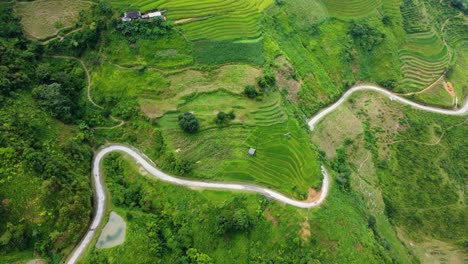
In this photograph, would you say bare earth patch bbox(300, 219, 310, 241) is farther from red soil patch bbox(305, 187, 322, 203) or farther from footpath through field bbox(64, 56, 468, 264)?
red soil patch bbox(305, 187, 322, 203)

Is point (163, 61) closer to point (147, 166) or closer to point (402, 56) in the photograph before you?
point (147, 166)

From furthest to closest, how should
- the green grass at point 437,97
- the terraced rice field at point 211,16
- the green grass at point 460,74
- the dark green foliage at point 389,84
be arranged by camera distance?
the green grass at point 460,74
the dark green foliage at point 389,84
the green grass at point 437,97
the terraced rice field at point 211,16

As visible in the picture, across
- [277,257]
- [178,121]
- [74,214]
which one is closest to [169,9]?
[178,121]

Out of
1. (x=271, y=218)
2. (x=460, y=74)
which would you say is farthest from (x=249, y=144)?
(x=460, y=74)

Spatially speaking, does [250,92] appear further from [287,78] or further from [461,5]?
[461,5]

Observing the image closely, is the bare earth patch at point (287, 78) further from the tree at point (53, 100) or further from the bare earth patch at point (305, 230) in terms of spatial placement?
the tree at point (53, 100)

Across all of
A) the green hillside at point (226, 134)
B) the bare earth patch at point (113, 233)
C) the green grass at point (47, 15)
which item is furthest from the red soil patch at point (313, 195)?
the green grass at point (47, 15)

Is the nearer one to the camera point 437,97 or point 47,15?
point 47,15
